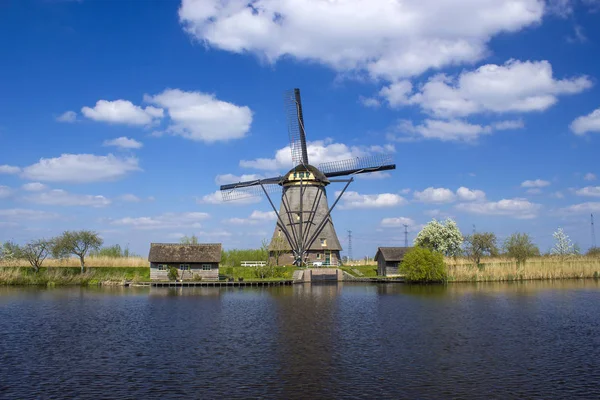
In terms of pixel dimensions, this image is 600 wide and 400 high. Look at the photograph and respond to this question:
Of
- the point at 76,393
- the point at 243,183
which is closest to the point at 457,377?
the point at 76,393

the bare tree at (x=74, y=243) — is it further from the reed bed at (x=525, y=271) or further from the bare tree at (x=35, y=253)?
the reed bed at (x=525, y=271)

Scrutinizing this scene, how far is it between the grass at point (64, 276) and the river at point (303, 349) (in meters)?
17.0

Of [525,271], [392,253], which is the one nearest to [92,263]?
[392,253]

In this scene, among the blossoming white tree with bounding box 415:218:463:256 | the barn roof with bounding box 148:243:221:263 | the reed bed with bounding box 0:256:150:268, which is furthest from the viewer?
the blossoming white tree with bounding box 415:218:463:256

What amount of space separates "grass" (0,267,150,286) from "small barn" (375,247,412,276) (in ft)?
90.4

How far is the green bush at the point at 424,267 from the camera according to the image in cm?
5000

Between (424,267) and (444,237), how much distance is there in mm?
18351

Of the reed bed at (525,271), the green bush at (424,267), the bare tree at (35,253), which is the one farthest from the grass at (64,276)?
the reed bed at (525,271)

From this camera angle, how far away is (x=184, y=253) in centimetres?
5309

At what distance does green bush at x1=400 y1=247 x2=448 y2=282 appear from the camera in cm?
5000

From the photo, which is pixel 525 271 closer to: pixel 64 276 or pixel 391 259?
pixel 391 259

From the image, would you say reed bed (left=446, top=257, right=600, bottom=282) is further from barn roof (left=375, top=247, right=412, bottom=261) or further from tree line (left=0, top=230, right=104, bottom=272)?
tree line (left=0, top=230, right=104, bottom=272)

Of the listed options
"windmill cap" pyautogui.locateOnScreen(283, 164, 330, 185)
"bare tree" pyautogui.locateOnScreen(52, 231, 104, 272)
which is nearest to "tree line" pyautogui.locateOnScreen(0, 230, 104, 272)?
"bare tree" pyautogui.locateOnScreen(52, 231, 104, 272)

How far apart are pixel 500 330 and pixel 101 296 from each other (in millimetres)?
30075
